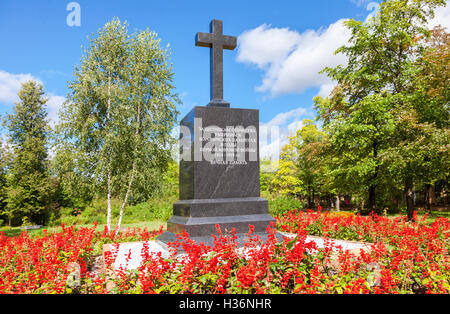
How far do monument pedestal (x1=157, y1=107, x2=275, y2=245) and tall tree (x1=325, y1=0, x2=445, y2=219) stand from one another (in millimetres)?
10652

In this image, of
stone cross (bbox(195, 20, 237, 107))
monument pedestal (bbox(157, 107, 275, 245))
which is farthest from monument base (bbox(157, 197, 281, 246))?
stone cross (bbox(195, 20, 237, 107))

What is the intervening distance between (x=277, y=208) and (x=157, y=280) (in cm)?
1282

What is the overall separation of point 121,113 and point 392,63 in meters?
15.2

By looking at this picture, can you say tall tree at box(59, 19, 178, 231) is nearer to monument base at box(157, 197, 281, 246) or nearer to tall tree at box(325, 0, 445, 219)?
monument base at box(157, 197, 281, 246)

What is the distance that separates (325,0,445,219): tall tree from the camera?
627 inches

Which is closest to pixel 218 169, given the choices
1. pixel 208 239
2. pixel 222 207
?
pixel 222 207

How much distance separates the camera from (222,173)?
747 cm

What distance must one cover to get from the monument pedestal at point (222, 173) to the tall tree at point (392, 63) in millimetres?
10652

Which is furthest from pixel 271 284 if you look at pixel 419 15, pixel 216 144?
pixel 419 15

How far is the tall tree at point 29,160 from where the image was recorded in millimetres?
23812

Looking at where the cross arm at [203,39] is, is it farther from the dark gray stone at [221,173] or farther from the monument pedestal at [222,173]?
the monument pedestal at [222,173]

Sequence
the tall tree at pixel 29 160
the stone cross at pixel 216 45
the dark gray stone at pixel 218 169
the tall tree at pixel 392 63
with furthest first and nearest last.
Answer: the tall tree at pixel 29 160 < the tall tree at pixel 392 63 < the stone cross at pixel 216 45 < the dark gray stone at pixel 218 169

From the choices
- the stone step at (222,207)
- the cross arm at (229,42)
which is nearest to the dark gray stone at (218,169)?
the stone step at (222,207)
